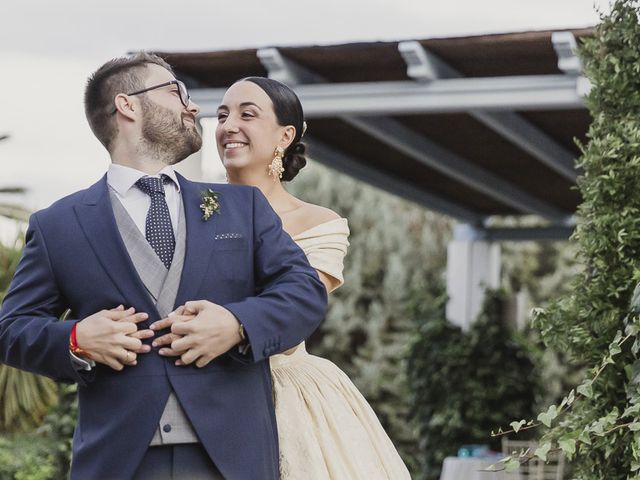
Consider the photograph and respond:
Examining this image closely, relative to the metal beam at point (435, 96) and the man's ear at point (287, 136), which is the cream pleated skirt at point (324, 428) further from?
the metal beam at point (435, 96)

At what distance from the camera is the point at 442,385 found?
40.4ft

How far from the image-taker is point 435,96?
7207 millimetres

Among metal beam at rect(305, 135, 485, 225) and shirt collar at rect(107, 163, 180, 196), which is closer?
shirt collar at rect(107, 163, 180, 196)

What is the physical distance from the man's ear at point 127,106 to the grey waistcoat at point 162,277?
277 millimetres

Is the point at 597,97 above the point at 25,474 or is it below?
above

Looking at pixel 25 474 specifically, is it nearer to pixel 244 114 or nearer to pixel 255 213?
pixel 244 114

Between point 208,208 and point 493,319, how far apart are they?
9666mm

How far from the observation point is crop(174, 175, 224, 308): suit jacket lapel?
2727mm

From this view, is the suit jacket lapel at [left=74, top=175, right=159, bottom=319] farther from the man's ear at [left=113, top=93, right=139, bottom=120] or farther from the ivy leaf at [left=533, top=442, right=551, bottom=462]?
the ivy leaf at [left=533, top=442, right=551, bottom=462]

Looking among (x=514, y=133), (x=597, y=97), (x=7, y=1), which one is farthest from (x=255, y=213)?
(x=7, y=1)

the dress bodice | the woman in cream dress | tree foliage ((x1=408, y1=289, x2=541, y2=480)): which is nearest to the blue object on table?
tree foliage ((x1=408, y1=289, x2=541, y2=480))

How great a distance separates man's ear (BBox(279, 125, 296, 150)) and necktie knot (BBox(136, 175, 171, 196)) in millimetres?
1126

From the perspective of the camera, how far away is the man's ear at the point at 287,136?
12.9ft

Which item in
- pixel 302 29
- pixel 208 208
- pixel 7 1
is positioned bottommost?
pixel 208 208
